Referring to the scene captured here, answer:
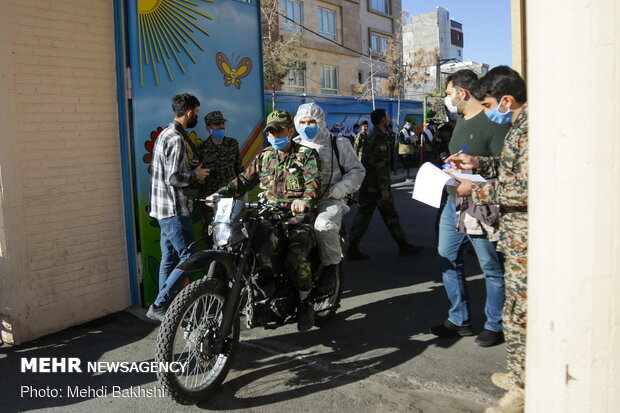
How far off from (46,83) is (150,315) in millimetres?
2091

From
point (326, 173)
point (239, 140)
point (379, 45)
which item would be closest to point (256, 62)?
point (239, 140)

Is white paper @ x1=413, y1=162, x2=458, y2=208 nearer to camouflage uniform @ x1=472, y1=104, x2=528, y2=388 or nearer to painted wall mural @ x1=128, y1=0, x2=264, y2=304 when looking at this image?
camouflage uniform @ x1=472, y1=104, x2=528, y2=388

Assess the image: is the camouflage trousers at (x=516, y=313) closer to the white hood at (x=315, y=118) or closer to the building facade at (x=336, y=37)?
the white hood at (x=315, y=118)

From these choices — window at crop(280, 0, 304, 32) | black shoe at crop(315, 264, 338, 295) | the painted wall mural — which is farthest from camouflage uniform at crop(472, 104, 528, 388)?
window at crop(280, 0, 304, 32)

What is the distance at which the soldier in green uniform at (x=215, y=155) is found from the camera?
5504mm

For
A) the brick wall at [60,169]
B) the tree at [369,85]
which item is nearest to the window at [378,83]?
the tree at [369,85]

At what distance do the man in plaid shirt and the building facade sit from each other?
982 inches

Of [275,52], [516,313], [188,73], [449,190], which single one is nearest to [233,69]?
[188,73]

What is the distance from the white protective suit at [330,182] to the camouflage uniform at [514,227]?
4.91 feet

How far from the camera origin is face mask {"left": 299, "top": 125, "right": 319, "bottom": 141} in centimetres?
452

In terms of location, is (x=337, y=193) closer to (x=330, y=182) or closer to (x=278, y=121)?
(x=330, y=182)

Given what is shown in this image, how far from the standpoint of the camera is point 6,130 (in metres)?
4.40

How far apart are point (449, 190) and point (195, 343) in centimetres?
206

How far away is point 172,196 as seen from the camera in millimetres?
4859
